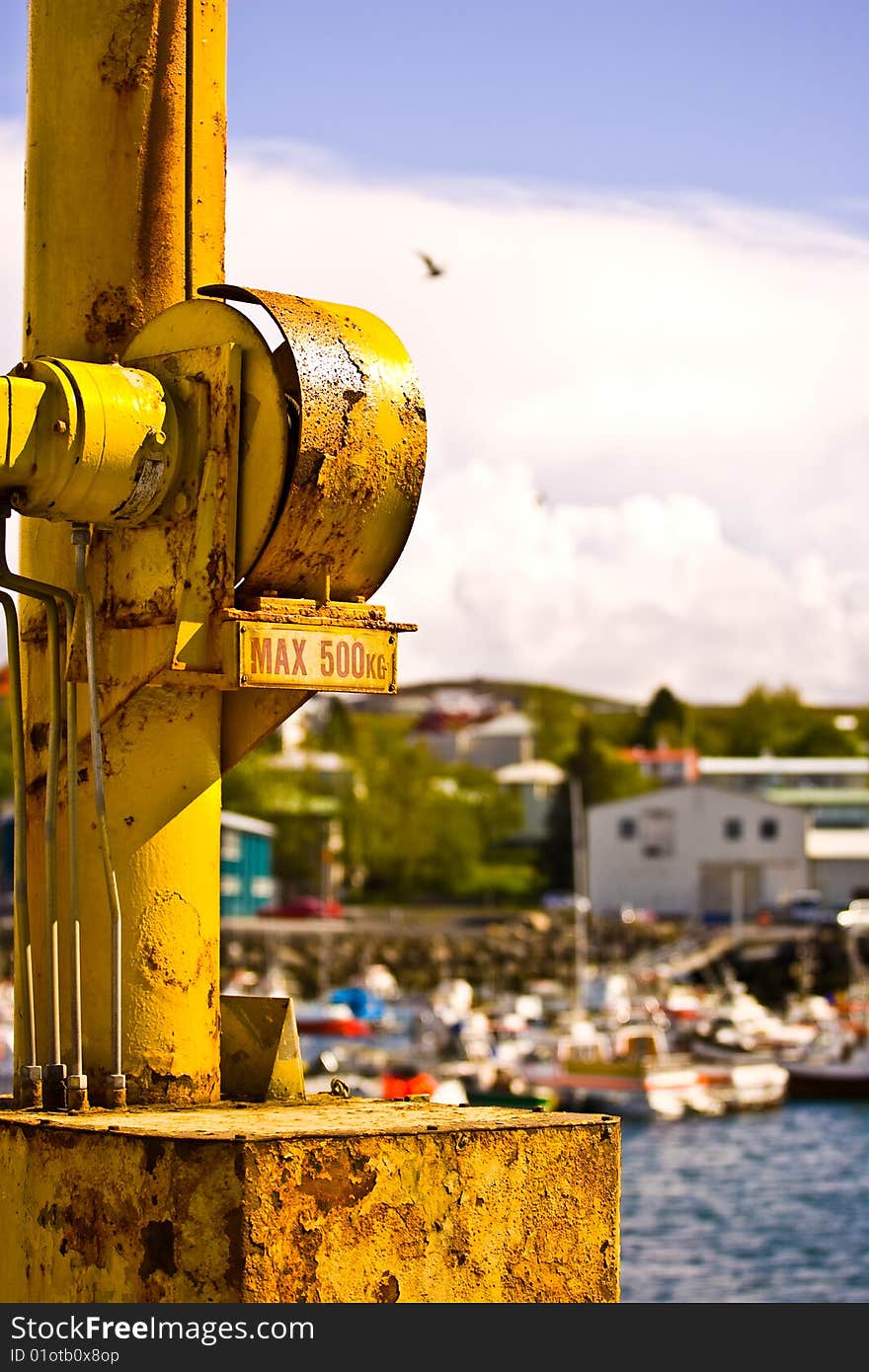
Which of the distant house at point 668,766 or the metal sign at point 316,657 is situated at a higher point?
the distant house at point 668,766

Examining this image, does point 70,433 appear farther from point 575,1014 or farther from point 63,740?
point 575,1014

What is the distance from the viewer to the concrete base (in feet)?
12.2

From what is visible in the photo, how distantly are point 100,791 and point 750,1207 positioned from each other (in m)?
48.3

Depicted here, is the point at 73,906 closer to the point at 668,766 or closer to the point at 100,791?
the point at 100,791

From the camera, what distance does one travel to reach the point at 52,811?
4453 millimetres

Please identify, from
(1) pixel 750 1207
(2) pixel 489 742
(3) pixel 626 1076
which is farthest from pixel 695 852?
(1) pixel 750 1207

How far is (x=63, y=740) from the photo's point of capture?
4.60 m

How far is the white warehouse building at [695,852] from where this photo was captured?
10238cm

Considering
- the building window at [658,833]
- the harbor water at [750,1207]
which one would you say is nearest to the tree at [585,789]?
the building window at [658,833]

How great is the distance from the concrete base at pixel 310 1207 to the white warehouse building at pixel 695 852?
9716 cm

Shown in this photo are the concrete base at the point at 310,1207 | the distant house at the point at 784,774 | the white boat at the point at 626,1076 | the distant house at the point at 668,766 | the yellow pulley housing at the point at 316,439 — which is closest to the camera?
the concrete base at the point at 310,1207

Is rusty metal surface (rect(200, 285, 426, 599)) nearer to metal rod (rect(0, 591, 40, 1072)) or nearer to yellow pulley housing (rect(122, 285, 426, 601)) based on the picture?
yellow pulley housing (rect(122, 285, 426, 601))

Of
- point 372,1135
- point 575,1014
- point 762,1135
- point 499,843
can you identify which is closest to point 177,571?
point 372,1135

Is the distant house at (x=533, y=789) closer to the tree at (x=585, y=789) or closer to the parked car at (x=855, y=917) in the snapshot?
the tree at (x=585, y=789)
